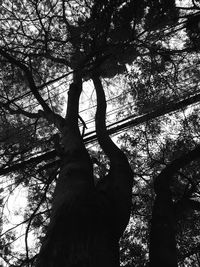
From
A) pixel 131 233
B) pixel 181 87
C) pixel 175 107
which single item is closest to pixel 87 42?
pixel 175 107

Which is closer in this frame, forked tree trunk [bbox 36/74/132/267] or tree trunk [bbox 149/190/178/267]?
forked tree trunk [bbox 36/74/132/267]

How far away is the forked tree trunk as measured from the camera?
1.54m

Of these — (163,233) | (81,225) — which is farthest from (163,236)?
(81,225)

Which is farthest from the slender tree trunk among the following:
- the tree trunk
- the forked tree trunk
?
the forked tree trunk

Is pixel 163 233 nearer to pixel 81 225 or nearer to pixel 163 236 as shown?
pixel 163 236

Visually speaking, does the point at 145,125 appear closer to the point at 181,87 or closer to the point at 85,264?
the point at 181,87

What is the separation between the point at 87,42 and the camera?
449cm

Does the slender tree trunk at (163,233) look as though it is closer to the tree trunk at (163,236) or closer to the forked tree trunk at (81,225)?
the tree trunk at (163,236)

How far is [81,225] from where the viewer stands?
1.71 metres

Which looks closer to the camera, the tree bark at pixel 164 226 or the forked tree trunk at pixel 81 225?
the forked tree trunk at pixel 81 225

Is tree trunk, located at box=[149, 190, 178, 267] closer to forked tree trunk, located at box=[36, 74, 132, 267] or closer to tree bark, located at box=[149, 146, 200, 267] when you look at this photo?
tree bark, located at box=[149, 146, 200, 267]

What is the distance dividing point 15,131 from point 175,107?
397 centimetres

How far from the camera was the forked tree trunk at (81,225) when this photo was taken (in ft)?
5.04

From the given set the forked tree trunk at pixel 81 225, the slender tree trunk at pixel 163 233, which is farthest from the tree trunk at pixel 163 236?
the forked tree trunk at pixel 81 225
